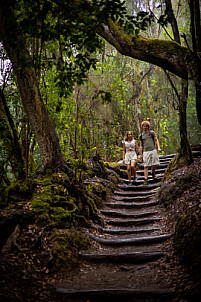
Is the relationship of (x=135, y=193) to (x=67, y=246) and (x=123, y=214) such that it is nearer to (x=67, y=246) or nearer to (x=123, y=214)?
(x=123, y=214)

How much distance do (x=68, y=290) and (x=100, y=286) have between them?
1.70 ft

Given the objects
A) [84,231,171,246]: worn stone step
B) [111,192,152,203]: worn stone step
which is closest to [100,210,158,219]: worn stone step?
[111,192,152,203]: worn stone step

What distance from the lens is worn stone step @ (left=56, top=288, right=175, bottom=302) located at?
3.12m

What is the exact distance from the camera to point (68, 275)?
373 cm

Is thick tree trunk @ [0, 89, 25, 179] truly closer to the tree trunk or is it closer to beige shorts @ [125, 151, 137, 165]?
beige shorts @ [125, 151, 137, 165]

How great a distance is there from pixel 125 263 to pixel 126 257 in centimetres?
11

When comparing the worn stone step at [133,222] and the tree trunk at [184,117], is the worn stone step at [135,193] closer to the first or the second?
the tree trunk at [184,117]

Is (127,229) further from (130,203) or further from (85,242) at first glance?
(130,203)

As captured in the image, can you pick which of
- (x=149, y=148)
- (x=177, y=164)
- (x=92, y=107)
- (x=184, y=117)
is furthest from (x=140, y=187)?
(x=92, y=107)

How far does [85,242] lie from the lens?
4.81 metres

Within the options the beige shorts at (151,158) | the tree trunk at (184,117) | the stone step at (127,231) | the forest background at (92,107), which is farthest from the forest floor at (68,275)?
the beige shorts at (151,158)

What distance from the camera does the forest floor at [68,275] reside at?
295 centimetres

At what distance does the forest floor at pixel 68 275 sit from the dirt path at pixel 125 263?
1 centimetres

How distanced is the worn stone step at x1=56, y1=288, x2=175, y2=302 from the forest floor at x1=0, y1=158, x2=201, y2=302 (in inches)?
5.3
